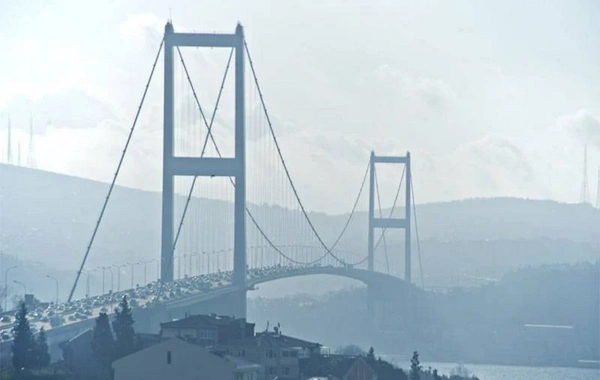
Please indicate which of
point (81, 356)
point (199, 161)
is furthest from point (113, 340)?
point (199, 161)

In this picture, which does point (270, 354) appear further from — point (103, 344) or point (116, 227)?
point (116, 227)

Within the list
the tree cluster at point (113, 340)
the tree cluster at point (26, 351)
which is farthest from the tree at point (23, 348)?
the tree cluster at point (113, 340)

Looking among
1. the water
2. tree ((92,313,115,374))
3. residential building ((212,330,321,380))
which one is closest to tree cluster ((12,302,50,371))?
tree ((92,313,115,374))

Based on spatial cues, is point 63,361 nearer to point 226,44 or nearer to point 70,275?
point 226,44

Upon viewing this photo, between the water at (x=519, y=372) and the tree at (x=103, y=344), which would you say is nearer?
the tree at (x=103, y=344)

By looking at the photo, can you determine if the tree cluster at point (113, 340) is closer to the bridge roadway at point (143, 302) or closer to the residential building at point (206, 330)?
the residential building at point (206, 330)
